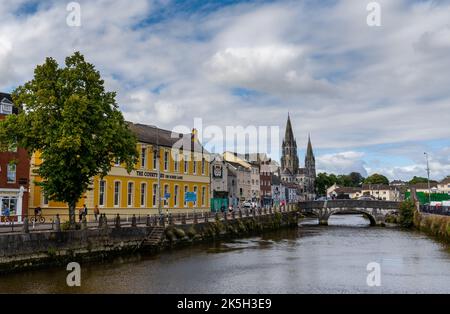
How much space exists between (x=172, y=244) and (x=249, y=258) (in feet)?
26.6

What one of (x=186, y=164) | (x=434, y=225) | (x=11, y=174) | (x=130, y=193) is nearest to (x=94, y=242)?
(x=11, y=174)

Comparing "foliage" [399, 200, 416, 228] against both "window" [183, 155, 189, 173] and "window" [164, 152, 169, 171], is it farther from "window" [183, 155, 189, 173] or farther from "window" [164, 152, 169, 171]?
"window" [164, 152, 169, 171]

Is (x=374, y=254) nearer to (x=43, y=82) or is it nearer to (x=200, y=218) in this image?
→ (x=200, y=218)

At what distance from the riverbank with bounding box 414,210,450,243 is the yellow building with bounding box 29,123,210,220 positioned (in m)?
27.7

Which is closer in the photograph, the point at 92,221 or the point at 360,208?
the point at 92,221

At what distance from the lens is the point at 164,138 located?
59.0 metres

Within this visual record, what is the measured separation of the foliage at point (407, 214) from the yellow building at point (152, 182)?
30034mm

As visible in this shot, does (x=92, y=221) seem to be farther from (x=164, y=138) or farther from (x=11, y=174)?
(x=164, y=138)

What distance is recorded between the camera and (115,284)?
23594 mm

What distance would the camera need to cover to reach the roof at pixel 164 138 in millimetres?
53875

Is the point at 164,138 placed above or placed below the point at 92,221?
above

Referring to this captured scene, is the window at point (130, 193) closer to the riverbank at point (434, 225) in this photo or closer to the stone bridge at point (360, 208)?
the riverbank at point (434, 225)

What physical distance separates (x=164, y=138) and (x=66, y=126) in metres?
30.4

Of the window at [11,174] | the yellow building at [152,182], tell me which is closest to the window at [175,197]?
the yellow building at [152,182]
